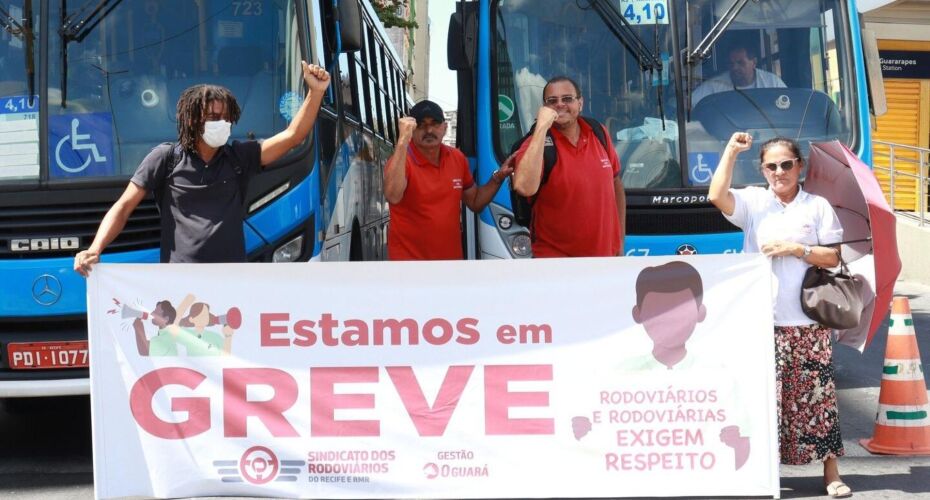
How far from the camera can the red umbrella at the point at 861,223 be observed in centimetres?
601

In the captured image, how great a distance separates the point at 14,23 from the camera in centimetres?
734

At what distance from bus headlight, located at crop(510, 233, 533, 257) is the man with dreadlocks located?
10.0 ft

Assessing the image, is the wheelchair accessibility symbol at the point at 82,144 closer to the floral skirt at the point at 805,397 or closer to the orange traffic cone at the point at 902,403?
the floral skirt at the point at 805,397

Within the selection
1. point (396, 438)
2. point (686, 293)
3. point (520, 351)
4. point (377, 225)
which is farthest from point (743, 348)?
point (377, 225)

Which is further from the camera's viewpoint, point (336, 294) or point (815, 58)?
point (815, 58)

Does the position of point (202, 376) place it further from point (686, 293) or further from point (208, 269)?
point (686, 293)

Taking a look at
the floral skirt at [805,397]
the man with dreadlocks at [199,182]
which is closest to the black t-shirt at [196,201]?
the man with dreadlocks at [199,182]

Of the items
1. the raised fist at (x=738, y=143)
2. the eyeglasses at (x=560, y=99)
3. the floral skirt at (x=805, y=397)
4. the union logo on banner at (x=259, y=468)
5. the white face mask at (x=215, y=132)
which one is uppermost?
the eyeglasses at (x=560, y=99)

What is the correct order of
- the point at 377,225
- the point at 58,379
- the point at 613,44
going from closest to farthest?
the point at 58,379
the point at 613,44
the point at 377,225

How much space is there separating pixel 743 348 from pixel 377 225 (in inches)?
308

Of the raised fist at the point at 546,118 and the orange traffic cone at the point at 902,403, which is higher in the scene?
the raised fist at the point at 546,118

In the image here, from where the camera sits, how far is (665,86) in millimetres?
9234

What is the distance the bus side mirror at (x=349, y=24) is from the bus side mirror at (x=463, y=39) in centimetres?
130

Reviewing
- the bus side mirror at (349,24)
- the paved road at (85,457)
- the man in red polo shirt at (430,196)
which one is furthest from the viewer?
the bus side mirror at (349,24)
